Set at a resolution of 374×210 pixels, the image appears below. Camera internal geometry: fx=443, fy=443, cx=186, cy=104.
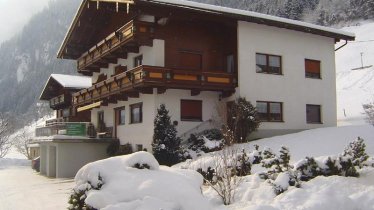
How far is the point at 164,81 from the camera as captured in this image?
2138 cm

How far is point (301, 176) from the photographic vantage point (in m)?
12.1

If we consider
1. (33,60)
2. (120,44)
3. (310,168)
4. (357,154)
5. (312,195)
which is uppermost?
(33,60)

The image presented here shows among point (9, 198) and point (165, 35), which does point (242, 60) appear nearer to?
point (165, 35)

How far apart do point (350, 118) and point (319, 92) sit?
16.1 m

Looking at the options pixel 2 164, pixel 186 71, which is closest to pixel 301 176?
pixel 186 71

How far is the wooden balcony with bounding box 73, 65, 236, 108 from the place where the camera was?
69.6ft

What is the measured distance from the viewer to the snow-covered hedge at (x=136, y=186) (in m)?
8.39

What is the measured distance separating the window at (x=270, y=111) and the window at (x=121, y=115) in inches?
328

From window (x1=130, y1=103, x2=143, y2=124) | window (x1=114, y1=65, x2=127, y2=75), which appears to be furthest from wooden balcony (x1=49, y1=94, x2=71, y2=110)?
window (x1=130, y1=103, x2=143, y2=124)

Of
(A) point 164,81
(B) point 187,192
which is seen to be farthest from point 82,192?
(A) point 164,81

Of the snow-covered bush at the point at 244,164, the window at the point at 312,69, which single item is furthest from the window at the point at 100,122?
the snow-covered bush at the point at 244,164

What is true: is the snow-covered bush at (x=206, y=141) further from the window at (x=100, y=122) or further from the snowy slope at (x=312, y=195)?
the window at (x=100, y=122)

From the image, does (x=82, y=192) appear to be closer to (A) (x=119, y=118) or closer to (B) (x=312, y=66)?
(A) (x=119, y=118)

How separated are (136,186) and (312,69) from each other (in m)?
20.8
